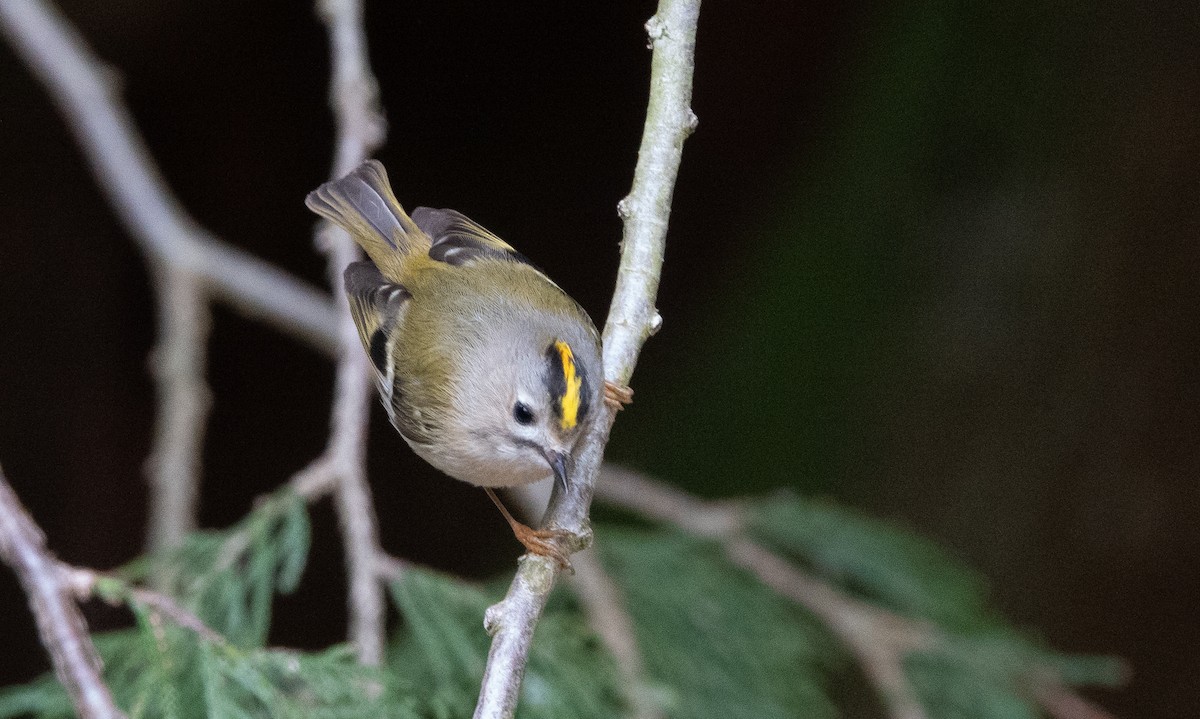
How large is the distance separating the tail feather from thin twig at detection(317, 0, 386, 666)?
3cm

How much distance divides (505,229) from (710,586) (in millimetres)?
673

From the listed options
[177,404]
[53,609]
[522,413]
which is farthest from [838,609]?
[53,609]

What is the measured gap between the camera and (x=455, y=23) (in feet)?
5.22

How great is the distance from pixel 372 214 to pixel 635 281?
24.6 inches

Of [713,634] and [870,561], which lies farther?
[870,561]

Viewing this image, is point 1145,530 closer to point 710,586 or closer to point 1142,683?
point 1142,683

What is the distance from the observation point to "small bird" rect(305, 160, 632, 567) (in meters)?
1.41

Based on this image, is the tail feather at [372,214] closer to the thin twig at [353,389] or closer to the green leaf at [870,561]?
the thin twig at [353,389]

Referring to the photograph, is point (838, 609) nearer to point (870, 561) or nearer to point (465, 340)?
point (870, 561)

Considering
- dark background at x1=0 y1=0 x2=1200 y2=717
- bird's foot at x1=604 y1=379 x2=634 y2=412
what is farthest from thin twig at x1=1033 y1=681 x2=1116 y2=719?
bird's foot at x1=604 y1=379 x2=634 y2=412

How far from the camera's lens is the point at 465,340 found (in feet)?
5.25

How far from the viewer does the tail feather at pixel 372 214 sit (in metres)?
1.56

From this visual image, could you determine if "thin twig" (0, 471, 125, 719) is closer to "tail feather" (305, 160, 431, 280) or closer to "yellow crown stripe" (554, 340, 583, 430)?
"yellow crown stripe" (554, 340, 583, 430)

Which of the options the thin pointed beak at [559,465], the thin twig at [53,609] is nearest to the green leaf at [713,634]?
the thin pointed beak at [559,465]
